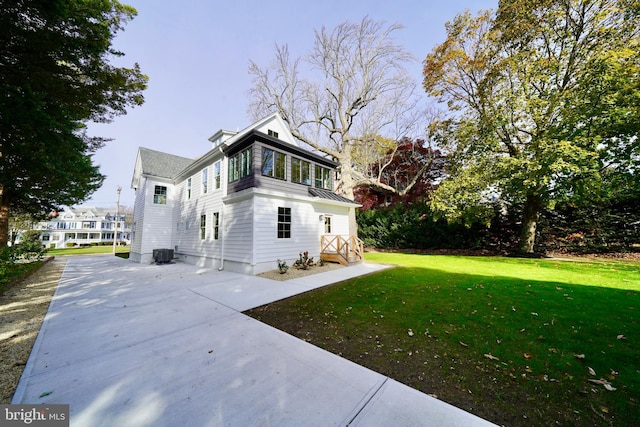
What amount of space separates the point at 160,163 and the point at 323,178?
38.3 feet

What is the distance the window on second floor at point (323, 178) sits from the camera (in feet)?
42.9

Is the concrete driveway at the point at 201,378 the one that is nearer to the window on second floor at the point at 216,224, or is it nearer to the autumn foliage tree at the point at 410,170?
the window on second floor at the point at 216,224

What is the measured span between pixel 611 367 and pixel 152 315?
748 cm

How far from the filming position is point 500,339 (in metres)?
3.59

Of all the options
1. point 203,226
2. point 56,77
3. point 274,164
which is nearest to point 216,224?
point 203,226

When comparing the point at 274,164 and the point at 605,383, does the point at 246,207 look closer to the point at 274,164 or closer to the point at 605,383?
the point at 274,164

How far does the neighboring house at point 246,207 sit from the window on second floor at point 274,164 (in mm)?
44

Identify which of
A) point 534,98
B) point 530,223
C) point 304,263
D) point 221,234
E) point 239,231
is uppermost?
point 534,98

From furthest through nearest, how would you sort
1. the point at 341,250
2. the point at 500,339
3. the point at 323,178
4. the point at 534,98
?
the point at 323,178 < the point at 341,250 < the point at 534,98 < the point at 500,339

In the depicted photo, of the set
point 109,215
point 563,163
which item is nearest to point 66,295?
point 563,163

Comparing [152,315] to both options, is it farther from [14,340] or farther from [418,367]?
[418,367]

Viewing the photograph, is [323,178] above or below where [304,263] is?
above

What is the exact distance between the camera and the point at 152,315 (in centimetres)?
490

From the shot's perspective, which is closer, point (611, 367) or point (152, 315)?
point (611, 367)
